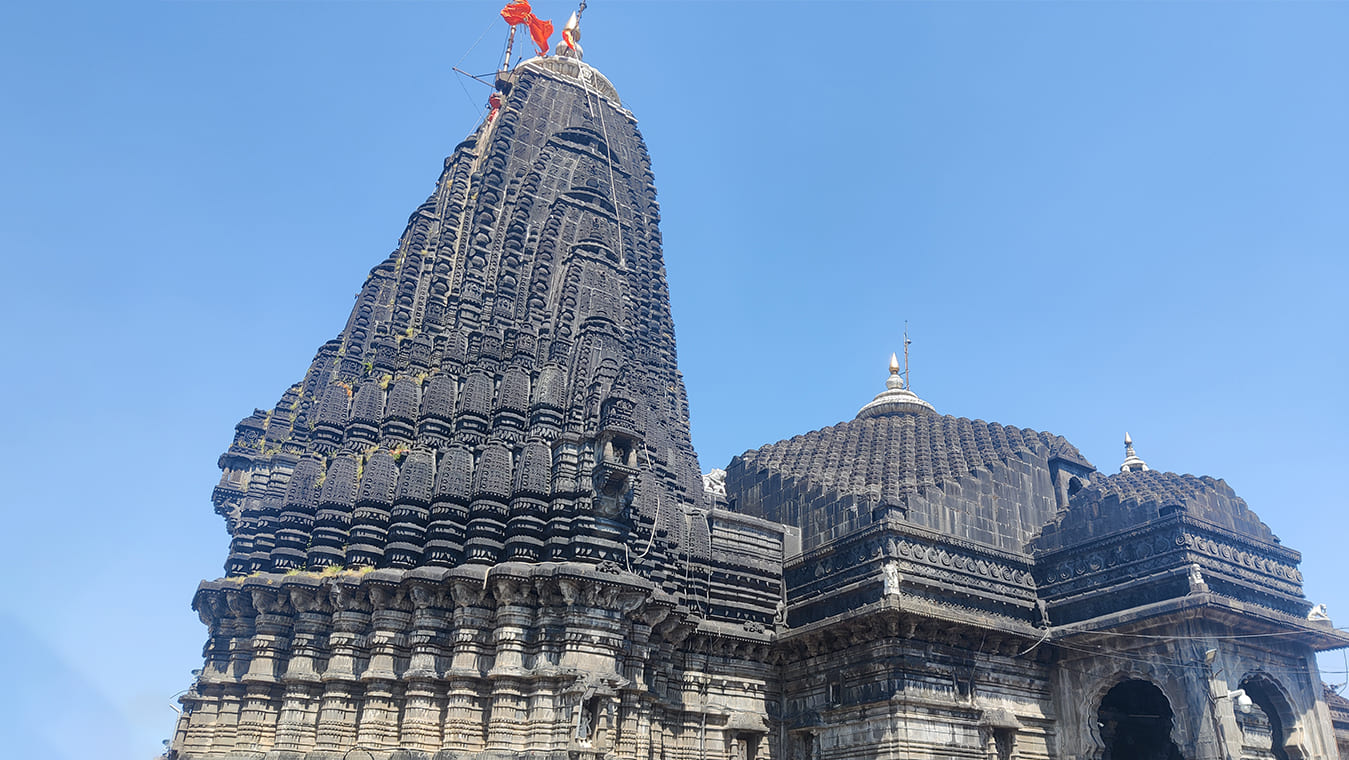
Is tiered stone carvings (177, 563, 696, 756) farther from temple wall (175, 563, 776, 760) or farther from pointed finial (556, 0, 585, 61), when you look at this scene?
pointed finial (556, 0, 585, 61)

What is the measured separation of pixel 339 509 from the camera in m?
21.6

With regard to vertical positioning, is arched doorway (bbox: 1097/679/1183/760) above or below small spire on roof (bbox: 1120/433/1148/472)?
below

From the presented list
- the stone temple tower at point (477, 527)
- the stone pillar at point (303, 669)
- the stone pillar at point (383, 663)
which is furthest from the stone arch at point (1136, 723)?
the stone pillar at point (303, 669)

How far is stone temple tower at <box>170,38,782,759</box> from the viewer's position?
62.4ft

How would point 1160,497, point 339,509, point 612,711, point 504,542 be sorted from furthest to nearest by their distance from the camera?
point 1160,497 → point 339,509 → point 504,542 → point 612,711

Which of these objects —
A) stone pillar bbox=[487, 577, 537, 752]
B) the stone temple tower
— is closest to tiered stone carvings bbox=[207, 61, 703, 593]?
the stone temple tower

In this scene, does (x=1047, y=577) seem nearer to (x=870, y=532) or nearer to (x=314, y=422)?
(x=870, y=532)

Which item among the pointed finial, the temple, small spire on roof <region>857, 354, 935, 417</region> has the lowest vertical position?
the temple

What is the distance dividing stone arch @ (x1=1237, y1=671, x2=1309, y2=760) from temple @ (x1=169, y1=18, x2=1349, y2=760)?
9 centimetres

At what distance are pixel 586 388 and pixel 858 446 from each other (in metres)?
10.9

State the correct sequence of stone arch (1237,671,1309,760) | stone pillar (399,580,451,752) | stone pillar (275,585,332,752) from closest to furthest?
stone pillar (399,580,451,752) < stone pillar (275,585,332,752) < stone arch (1237,671,1309,760)

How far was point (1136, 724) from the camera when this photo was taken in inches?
1006

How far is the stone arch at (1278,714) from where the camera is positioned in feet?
67.8

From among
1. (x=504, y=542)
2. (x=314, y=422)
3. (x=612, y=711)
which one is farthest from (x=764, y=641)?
(x=314, y=422)
